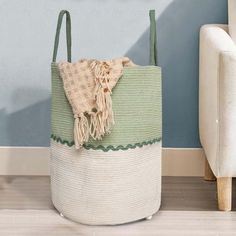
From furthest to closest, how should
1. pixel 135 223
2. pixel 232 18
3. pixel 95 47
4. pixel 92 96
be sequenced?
pixel 95 47 < pixel 232 18 < pixel 135 223 < pixel 92 96

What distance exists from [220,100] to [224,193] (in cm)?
33

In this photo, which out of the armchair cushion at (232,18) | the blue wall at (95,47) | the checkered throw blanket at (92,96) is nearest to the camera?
the checkered throw blanket at (92,96)

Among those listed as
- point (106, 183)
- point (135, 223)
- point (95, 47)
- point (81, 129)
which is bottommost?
point (135, 223)

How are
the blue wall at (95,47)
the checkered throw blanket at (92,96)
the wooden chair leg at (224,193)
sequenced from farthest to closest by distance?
the blue wall at (95,47), the wooden chair leg at (224,193), the checkered throw blanket at (92,96)

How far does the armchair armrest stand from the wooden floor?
17 cm

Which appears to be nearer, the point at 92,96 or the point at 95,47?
the point at 92,96

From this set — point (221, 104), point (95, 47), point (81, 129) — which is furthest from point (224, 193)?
point (95, 47)

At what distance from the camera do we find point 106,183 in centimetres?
154

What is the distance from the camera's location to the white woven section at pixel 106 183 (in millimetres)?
1536

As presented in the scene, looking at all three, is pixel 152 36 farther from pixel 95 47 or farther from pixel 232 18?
pixel 95 47

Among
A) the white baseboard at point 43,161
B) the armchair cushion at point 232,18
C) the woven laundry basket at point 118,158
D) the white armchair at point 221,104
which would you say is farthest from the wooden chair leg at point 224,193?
the armchair cushion at point 232,18

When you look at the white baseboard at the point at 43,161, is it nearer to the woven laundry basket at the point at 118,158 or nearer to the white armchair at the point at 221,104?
the white armchair at the point at 221,104

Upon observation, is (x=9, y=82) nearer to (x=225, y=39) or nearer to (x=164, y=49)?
(x=164, y=49)

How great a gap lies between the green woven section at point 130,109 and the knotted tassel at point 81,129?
34 millimetres
